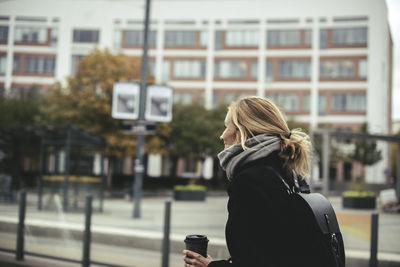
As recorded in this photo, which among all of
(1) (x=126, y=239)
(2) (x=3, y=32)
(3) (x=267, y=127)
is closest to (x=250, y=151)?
(3) (x=267, y=127)

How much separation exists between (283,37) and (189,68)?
9955mm

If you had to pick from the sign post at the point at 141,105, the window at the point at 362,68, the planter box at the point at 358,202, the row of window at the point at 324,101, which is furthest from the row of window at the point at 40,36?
the window at the point at 362,68

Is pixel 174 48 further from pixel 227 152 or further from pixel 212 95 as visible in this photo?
pixel 227 152

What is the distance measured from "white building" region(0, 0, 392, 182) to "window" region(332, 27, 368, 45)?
0.09 meters

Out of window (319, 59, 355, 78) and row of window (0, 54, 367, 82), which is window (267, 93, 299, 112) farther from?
window (319, 59, 355, 78)

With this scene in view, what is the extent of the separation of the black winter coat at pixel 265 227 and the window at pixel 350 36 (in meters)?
45.7

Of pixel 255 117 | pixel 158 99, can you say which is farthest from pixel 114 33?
pixel 255 117

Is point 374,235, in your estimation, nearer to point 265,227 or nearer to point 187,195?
point 265,227

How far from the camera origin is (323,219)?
6.60 ft

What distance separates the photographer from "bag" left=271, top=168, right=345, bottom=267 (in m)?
1.93

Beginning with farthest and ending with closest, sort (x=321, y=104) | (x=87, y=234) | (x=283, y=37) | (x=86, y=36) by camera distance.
→ (x=283, y=37)
(x=321, y=104)
(x=86, y=36)
(x=87, y=234)

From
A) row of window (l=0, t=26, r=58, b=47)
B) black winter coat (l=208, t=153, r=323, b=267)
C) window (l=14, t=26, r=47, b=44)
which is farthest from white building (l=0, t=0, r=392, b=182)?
black winter coat (l=208, t=153, r=323, b=267)

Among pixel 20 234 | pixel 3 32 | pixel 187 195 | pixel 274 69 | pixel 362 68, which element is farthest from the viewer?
pixel 274 69

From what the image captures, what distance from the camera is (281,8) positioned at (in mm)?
46281
